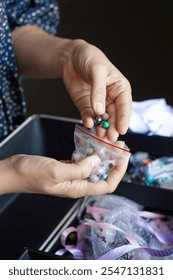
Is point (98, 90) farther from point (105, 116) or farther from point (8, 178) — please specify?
point (8, 178)

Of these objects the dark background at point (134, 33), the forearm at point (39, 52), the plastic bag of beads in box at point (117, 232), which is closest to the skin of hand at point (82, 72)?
the forearm at point (39, 52)

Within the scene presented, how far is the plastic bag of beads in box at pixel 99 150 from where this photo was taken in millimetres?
619

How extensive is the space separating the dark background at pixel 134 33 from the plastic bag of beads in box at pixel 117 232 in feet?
2.94

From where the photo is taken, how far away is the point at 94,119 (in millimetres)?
656

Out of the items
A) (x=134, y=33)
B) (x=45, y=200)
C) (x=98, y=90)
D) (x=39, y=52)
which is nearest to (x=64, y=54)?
(x=39, y=52)

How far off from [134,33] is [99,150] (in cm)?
100

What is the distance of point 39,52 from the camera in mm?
844

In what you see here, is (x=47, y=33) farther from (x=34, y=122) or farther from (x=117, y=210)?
(x=117, y=210)

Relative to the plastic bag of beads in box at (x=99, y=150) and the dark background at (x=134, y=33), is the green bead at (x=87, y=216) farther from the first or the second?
the dark background at (x=134, y=33)

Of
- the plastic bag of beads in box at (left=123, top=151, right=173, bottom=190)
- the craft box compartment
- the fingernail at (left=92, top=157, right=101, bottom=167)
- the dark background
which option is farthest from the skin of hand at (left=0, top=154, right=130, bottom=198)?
the dark background

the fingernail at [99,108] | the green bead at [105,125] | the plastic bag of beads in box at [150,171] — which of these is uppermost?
the fingernail at [99,108]

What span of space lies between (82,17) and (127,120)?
3.50 ft

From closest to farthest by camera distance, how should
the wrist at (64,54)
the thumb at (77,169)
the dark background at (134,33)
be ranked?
the thumb at (77,169)
the wrist at (64,54)
the dark background at (134,33)
